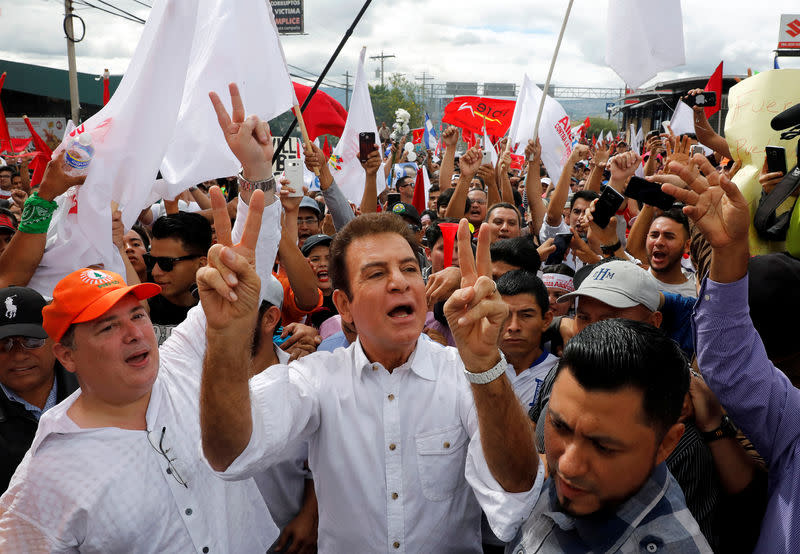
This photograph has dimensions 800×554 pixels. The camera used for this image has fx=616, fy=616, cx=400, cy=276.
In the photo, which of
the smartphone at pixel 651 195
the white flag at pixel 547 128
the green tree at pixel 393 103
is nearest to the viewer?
the smartphone at pixel 651 195

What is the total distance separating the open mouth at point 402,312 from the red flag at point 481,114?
370 inches

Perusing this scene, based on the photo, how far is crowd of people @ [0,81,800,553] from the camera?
1.56 metres

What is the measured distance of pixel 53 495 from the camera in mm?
1844

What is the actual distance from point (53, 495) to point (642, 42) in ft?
17.4

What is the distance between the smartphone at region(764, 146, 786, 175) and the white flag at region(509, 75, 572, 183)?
186 inches

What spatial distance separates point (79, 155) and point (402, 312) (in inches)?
79.8

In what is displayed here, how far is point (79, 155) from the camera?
305 centimetres

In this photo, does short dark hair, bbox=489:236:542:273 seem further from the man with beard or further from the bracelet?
the bracelet

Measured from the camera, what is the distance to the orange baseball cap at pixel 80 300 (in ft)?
6.82

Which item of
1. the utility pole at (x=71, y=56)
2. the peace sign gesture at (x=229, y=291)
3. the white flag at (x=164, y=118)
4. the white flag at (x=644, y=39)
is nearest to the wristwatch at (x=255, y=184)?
the peace sign gesture at (x=229, y=291)

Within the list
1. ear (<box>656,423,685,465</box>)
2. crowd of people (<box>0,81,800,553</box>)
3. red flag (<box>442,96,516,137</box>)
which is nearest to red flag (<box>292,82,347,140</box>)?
red flag (<box>442,96,516,137</box>)

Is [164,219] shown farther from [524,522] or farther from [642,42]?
[642,42]

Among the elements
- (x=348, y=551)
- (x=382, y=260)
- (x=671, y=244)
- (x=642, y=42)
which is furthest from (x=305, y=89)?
(x=348, y=551)

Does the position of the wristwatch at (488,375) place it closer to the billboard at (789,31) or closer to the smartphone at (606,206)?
the smartphone at (606,206)
